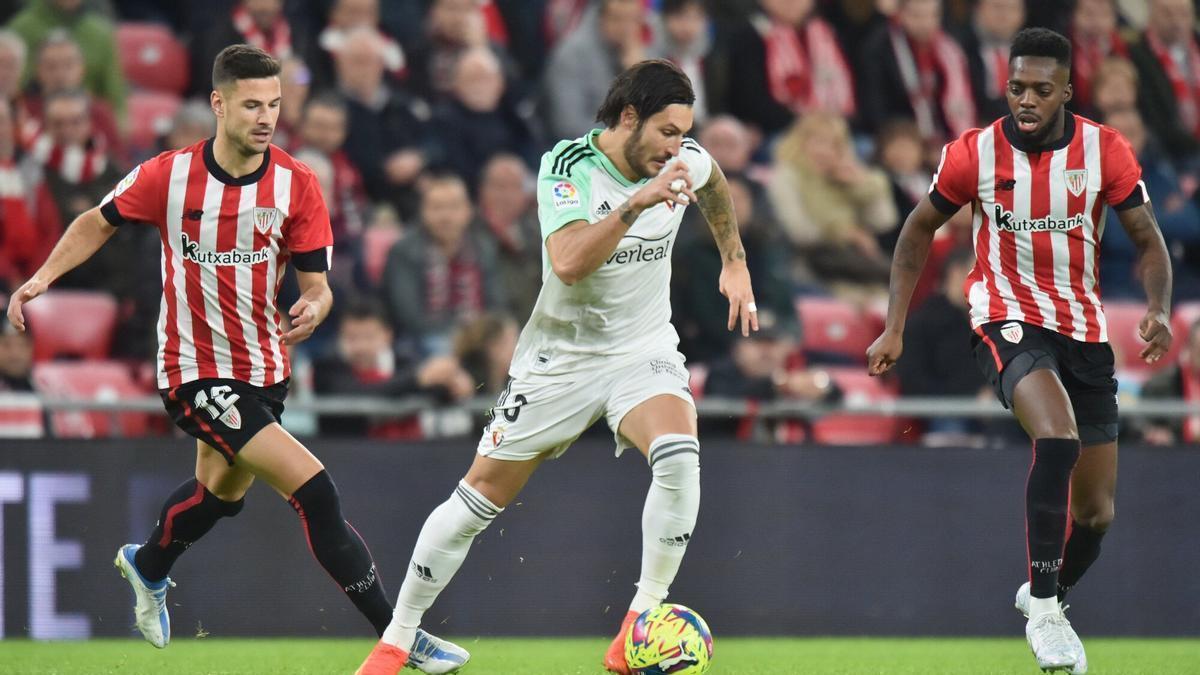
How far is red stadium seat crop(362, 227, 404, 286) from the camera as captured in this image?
10.6 m

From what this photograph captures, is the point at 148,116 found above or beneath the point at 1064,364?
above

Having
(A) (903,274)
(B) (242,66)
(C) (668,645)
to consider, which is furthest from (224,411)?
(A) (903,274)

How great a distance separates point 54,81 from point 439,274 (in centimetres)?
265

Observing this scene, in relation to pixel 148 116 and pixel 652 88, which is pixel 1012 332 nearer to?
pixel 652 88

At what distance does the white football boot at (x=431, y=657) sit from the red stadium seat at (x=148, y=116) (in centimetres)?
584

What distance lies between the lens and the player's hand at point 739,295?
5.99m

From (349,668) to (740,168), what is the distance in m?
5.03

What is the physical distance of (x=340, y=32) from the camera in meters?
11.5

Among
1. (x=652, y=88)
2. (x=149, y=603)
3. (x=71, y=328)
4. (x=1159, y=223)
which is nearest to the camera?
(x=652, y=88)

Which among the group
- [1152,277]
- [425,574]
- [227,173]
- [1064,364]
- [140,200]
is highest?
[227,173]

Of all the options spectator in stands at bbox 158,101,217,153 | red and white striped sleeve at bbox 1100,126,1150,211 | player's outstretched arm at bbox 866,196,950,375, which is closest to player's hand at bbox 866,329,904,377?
player's outstretched arm at bbox 866,196,950,375

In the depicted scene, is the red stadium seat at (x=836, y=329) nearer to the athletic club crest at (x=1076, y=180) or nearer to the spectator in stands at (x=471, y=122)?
the spectator in stands at (x=471, y=122)

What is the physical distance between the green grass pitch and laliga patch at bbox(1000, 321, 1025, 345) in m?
1.39

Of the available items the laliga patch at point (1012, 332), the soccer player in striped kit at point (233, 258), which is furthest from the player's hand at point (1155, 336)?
the soccer player in striped kit at point (233, 258)
